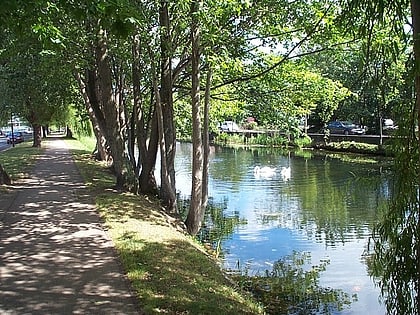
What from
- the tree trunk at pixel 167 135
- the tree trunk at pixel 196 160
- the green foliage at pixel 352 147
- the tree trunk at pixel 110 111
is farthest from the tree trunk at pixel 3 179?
the green foliage at pixel 352 147

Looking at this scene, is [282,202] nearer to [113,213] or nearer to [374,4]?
[113,213]

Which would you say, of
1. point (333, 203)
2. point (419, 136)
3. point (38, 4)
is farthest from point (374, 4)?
point (333, 203)

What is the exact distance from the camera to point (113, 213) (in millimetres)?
11852

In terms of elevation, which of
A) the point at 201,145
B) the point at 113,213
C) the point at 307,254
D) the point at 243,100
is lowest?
the point at 307,254

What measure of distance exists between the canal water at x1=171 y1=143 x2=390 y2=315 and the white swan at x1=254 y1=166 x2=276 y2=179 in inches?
2.6

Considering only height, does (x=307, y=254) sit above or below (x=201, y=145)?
below

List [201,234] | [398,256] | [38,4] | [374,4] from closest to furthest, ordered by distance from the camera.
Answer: [374,4] < [398,256] < [38,4] < [201,234]

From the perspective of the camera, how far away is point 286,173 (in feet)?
96.1

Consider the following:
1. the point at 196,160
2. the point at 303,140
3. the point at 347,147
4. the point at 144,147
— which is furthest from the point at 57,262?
the point at 347,147

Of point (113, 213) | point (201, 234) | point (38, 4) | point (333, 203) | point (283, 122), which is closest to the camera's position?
point (38, 4)

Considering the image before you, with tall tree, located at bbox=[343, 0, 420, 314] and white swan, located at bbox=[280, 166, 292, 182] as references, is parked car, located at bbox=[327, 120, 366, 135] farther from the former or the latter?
tall tree, located at bbox=[343, 0, 420, 314]

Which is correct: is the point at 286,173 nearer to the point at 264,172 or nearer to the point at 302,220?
the point at 264,172

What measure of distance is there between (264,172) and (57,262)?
2244 cm

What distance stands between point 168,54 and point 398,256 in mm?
9151
